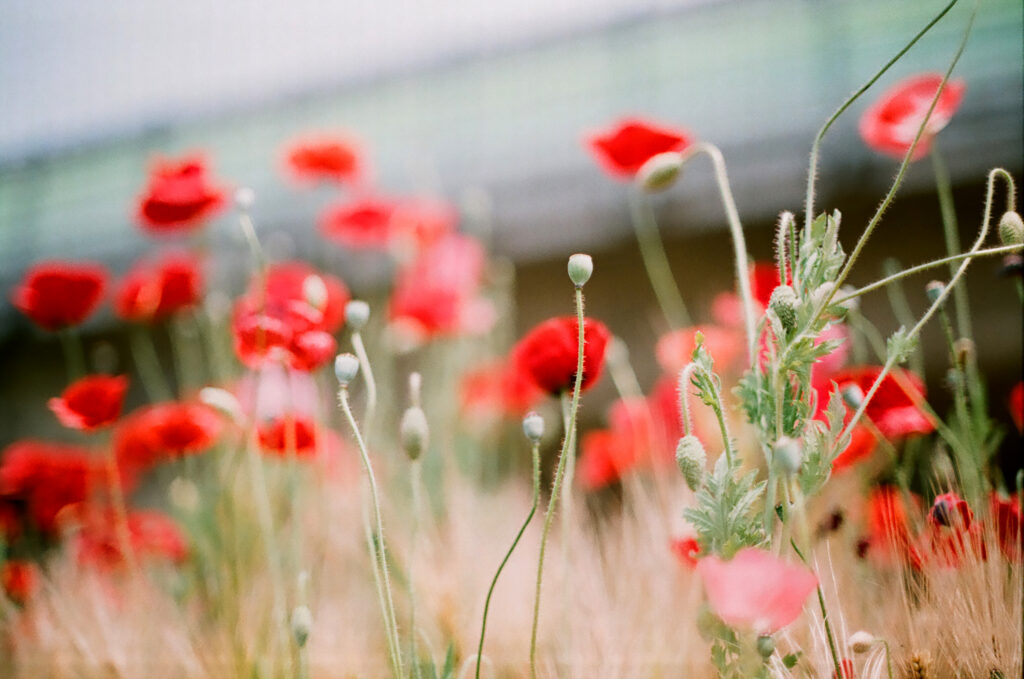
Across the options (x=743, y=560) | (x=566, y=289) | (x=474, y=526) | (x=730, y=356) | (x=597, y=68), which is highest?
(x=597, y=68)

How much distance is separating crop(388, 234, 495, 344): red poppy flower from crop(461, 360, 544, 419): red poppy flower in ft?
0.32

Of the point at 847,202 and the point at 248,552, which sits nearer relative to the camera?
the point at 248,552

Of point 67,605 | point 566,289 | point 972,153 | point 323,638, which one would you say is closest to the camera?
point 323,638

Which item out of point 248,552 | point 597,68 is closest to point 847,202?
point 597,68

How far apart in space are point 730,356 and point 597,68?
8.04 ft

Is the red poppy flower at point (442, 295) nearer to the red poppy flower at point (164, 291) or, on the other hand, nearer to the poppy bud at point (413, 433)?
the red poppy flower at point (164, 291)

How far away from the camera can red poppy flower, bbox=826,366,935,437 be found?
2.11 ft

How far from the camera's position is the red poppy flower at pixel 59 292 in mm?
1029

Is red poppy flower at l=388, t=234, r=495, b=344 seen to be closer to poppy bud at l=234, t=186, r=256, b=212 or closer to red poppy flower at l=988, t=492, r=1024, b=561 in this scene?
poppy bud at l=234, t=186, r=256, b=212

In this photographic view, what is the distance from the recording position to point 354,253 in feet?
7.47

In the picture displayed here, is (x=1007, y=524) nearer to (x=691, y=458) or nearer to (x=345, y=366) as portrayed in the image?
(x=691, y=458)

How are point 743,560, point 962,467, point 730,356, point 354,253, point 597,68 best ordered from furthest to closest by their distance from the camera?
point 597,68 < point 354,253 < point 730,356 < point 962,467 < point 743,560

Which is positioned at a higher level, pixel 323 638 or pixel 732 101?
pixel 732 101

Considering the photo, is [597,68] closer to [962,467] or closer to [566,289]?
[566,289]
